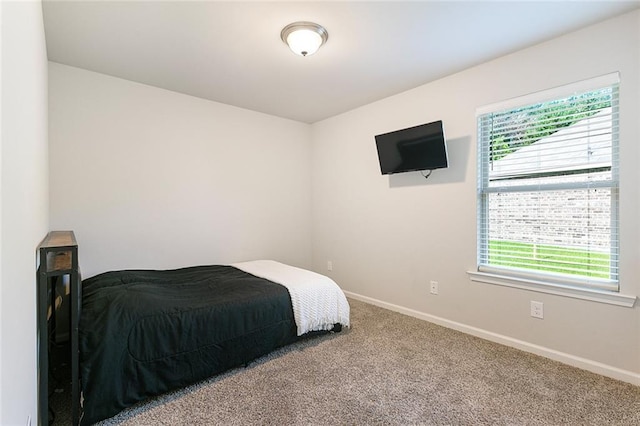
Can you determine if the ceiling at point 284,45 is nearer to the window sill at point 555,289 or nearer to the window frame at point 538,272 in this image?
the window frame at point 538,272

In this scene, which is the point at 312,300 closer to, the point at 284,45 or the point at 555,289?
the point at 555,289

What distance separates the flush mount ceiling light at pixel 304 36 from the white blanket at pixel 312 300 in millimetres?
1827

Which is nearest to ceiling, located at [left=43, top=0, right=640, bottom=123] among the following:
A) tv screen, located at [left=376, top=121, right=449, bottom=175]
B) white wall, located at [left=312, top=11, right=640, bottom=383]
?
white wall, located at [left=312, top=11, right=640, bottom=383]

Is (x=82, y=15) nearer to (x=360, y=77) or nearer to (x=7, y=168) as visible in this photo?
(x=7, y=168)

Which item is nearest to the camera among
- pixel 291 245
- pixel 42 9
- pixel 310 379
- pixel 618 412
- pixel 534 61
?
pixel 618 412

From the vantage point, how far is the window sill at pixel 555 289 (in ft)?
6.64

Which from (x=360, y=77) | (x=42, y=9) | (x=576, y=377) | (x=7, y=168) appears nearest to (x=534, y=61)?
(x=360, y=77)

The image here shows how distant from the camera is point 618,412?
1711 mm

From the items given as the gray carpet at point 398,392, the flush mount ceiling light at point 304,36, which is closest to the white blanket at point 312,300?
the gray carpet at point 398,392

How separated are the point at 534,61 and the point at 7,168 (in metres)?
3.17

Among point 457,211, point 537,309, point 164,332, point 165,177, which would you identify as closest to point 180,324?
point 164,332

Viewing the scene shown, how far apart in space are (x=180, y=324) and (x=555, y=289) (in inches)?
106

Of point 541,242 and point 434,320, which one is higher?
point 541,242

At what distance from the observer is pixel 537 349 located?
2381 mm
